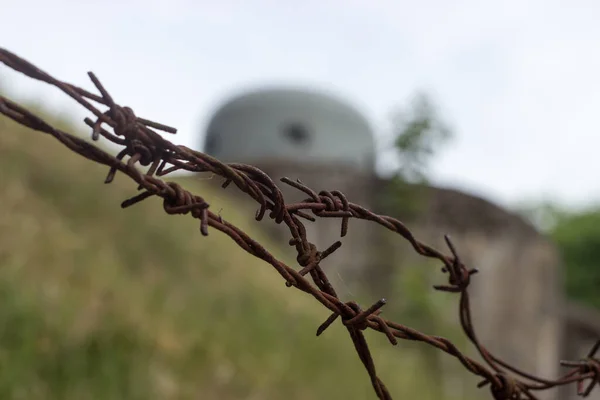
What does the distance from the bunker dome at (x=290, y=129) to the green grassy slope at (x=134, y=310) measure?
6.32m

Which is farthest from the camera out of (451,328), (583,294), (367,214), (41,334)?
(583,294)

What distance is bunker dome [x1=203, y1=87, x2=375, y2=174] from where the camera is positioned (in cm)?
1283

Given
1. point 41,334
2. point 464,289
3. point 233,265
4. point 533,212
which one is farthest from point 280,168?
point 533,212

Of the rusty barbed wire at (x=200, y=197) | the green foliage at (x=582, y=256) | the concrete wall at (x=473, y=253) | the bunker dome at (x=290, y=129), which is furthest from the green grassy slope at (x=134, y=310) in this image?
the green foliage at (x=582, y=256)

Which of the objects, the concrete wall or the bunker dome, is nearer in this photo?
the concrete wall

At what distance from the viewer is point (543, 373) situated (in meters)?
11.5

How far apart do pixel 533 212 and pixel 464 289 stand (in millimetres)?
31680

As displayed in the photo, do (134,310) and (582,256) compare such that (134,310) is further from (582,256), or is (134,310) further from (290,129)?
(582,256)

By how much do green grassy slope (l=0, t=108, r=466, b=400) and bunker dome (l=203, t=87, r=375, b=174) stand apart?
6320 millimetres

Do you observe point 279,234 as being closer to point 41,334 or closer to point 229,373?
point 229,373

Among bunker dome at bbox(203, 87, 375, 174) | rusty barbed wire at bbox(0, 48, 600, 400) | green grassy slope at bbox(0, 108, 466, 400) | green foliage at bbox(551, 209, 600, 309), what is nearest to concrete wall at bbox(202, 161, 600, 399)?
bunker dome at bbox(203, 87, 375, 174)

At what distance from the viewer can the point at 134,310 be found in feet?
12.1

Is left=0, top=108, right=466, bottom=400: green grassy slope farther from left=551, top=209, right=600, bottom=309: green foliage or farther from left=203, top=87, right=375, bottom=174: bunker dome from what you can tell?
left=551, top=209, right=600, bottom=309: green foliage

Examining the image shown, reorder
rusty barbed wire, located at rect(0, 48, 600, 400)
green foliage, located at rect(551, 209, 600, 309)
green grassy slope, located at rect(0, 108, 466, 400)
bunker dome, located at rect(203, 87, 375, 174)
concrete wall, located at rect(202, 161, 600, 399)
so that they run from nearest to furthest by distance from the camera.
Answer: rusty barbed wire, located at rect(0, 48, 600, 400), green grassy slope, located at rect(0, 108, 466, 400), concrete wall, located at rect(202, 161, 600, 399), bunker dome, located at rect(203, 87, 375, 174), green foliage, located at rect(551, 209, 600, 309)
